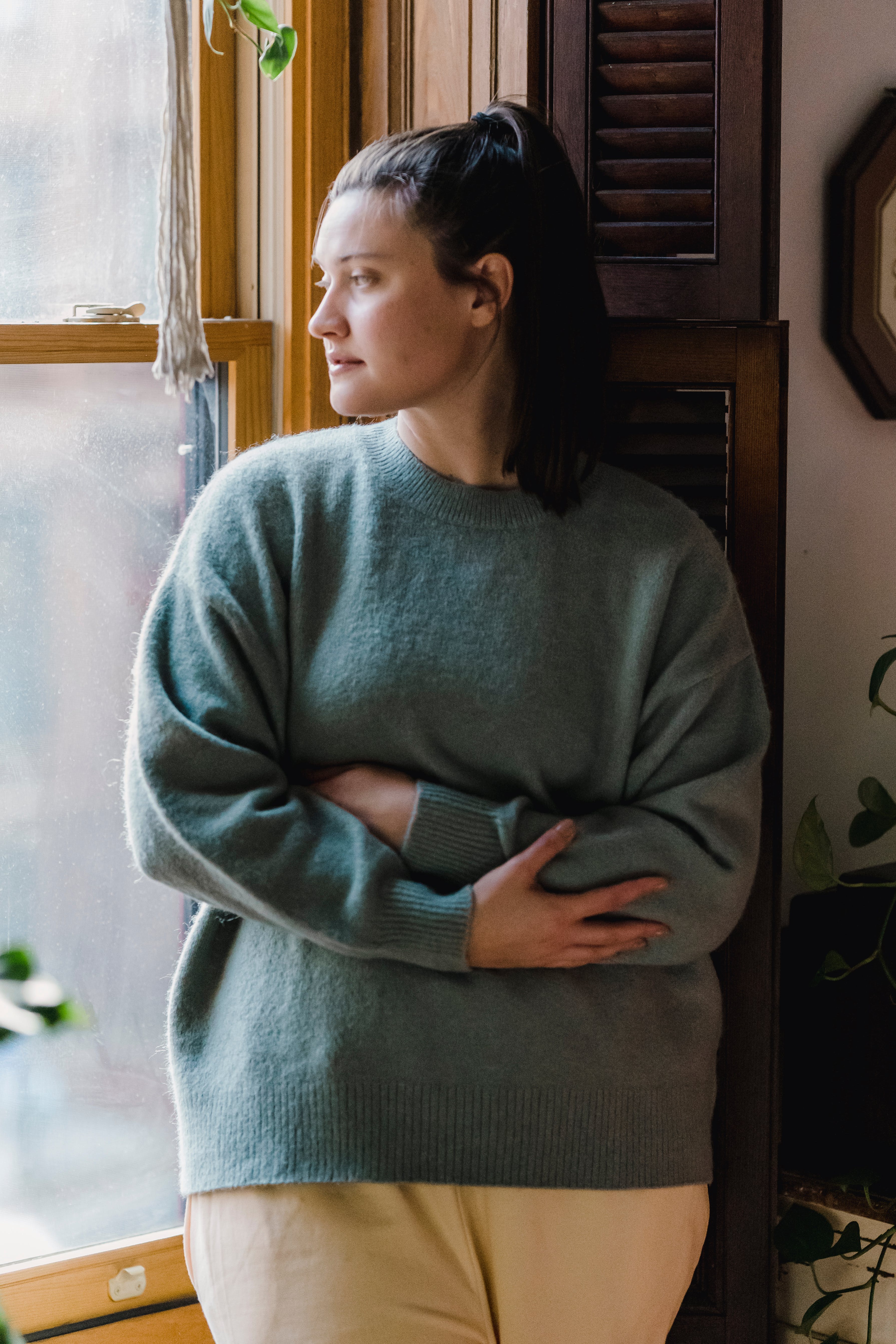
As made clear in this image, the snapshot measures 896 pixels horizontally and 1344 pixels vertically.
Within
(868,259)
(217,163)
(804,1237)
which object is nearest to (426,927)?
(804,1237)

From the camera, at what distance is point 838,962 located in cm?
138

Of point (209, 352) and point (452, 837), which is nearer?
point (452, 837)

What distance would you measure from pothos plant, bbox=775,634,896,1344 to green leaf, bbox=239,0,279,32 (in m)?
0.89

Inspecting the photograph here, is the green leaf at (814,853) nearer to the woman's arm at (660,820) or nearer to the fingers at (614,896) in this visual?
the woman's arm at (660,820)

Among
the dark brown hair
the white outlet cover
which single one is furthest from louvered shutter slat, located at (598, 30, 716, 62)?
the white outlet cover

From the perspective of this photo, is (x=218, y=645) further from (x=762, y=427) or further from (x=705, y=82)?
(x=705, y=82)

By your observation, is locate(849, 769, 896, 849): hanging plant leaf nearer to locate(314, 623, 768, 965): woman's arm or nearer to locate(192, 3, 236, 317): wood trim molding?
locate(314, 623, 768, 965): woman's arm

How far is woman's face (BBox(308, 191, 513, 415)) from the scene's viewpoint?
1.02 m

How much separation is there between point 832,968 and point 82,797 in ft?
2.79

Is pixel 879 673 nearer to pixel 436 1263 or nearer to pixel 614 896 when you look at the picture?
pixel 614 896

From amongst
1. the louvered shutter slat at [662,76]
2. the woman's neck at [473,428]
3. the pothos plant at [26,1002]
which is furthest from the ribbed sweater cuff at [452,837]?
the louvered shutter slat at [662,76]

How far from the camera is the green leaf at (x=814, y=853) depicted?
1.39m

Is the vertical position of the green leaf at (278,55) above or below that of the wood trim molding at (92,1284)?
above

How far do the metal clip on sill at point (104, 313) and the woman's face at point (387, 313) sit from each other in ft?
1.20
